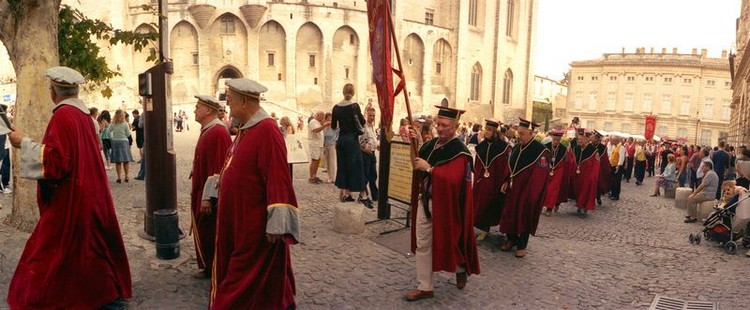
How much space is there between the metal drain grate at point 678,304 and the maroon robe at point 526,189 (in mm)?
1792

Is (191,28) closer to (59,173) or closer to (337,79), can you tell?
(337,79)

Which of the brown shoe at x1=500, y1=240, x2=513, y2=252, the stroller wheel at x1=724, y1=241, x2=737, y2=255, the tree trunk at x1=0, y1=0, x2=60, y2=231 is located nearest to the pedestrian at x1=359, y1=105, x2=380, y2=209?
the brown shoe at x1=500, y1=240, x2=513, y2=252

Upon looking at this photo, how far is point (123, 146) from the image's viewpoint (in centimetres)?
1061

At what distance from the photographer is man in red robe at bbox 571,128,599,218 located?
10.1 m

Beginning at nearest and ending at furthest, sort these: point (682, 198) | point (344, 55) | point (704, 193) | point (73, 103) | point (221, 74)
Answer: point (73, 103)
point (704, 193)
point (682, 198)
point (221, 74)
point (344, 55)

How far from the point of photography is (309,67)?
47656 mm

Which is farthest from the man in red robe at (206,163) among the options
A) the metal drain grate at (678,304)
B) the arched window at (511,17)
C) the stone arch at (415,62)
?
the arched window at (511,17)

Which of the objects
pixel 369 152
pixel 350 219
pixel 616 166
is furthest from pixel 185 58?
pixel 350 219

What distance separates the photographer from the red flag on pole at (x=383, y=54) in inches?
211

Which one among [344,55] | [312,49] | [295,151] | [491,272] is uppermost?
[312,49]

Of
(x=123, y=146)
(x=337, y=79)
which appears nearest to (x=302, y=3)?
(x=337, y=79)

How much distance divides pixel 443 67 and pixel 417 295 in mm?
49999

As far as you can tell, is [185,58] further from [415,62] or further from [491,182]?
[491,182]

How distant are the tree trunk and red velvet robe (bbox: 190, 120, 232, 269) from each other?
248cm
